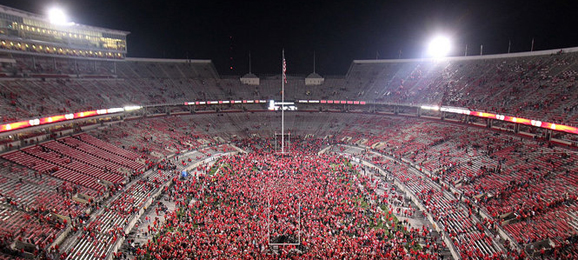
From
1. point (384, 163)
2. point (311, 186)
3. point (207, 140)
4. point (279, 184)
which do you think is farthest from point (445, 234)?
point (207, 140)

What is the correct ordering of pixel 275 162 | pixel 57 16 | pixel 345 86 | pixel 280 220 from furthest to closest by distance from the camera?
pixel 345 86, pixel 57 16, pixel 275 162, pixel 280 220

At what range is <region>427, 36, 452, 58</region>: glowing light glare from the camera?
5347cm

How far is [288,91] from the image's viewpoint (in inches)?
2436

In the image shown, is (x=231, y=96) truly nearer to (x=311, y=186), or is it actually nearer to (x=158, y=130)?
(x=158, y=130)

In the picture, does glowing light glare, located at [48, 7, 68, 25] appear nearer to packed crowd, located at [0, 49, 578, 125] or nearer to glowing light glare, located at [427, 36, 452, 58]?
packed crowd, located at [0, 49, 578, 125]

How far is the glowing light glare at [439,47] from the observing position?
175 feet

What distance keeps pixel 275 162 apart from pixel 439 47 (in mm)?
39143

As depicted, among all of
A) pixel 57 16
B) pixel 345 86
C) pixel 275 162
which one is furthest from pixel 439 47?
pixel 57 16

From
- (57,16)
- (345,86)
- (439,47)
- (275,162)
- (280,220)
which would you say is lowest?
(280,220)

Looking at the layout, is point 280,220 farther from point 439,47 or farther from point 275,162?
point 439,47

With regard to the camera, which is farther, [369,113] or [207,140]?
[369,113]

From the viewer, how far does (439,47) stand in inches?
2188

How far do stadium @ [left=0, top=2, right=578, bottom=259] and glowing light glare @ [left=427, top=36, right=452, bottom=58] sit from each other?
2384mm

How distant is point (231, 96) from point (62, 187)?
124 ft
